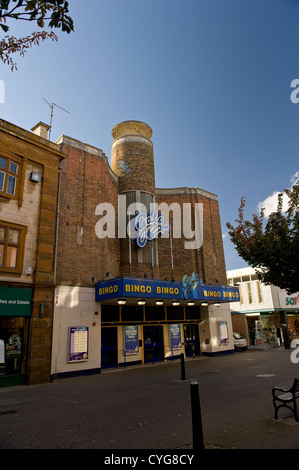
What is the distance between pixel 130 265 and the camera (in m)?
18.1

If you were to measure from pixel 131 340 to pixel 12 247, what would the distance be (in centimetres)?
910

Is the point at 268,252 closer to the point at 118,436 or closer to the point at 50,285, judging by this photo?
the point at 118,436

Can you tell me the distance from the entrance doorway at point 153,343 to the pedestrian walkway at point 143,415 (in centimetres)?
667

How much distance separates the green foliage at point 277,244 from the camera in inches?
383

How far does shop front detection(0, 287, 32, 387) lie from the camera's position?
11.9 metres

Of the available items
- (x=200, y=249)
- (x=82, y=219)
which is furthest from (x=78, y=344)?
(x=200, y=249)

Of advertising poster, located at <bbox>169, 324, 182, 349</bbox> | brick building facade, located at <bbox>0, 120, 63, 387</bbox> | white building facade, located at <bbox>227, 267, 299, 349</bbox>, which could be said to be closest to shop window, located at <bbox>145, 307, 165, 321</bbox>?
advertising poster, located at <bbox>169, 324, 182, 349</bbox>

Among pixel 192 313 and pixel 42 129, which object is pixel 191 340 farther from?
pixel 42 129

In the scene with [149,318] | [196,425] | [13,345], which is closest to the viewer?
[196,425]

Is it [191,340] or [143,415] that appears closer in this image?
[143,415]

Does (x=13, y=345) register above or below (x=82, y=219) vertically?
below

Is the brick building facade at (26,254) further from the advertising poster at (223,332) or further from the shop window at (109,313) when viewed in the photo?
the advertising poster at (223,332)

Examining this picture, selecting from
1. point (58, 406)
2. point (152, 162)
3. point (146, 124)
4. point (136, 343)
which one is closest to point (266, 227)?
point (58, 406)

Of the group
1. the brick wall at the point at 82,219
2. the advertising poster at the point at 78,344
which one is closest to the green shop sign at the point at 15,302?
the brick wall at the point at 82,219
